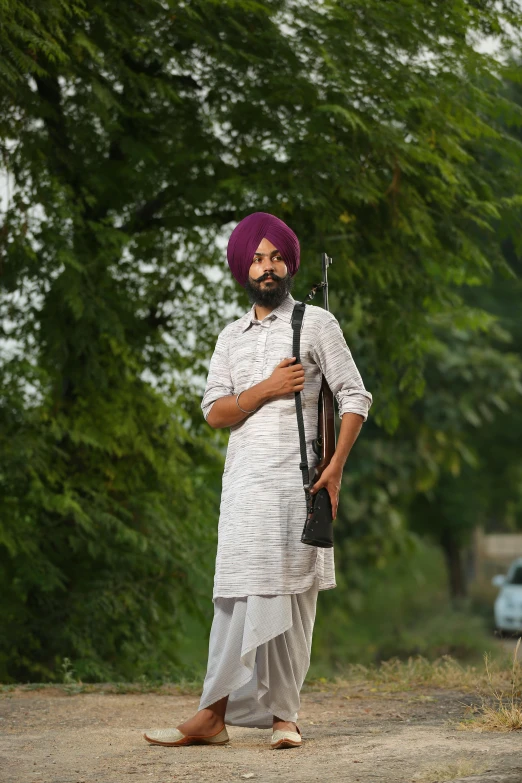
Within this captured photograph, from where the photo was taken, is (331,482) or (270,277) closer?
(331,482)

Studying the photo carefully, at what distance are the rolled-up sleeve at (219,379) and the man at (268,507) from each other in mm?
26

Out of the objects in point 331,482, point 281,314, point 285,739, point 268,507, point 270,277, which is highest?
point 270,277

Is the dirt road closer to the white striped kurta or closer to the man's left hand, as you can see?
the white striped kurta

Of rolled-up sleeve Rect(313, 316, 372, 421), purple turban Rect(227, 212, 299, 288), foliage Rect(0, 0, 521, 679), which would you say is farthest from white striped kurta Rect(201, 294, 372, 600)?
foliage Rect(0, 0, 521, 679)

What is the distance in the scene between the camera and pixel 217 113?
31.7 ft

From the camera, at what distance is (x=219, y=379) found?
527 cm

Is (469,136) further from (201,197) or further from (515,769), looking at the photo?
(515,769)

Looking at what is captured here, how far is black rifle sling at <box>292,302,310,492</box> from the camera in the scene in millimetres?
4910

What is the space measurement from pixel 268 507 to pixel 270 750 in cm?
103

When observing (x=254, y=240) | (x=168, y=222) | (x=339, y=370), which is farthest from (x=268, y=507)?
(x=168, y=222)

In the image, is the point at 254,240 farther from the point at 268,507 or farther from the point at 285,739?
the point at 285,739

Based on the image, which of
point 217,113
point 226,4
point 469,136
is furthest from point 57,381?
point 469,136

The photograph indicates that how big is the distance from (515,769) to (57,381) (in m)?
6.14

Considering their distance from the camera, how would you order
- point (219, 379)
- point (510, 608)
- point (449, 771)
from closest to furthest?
point (449, 771) < point (219, 379) < point (510, 608)
